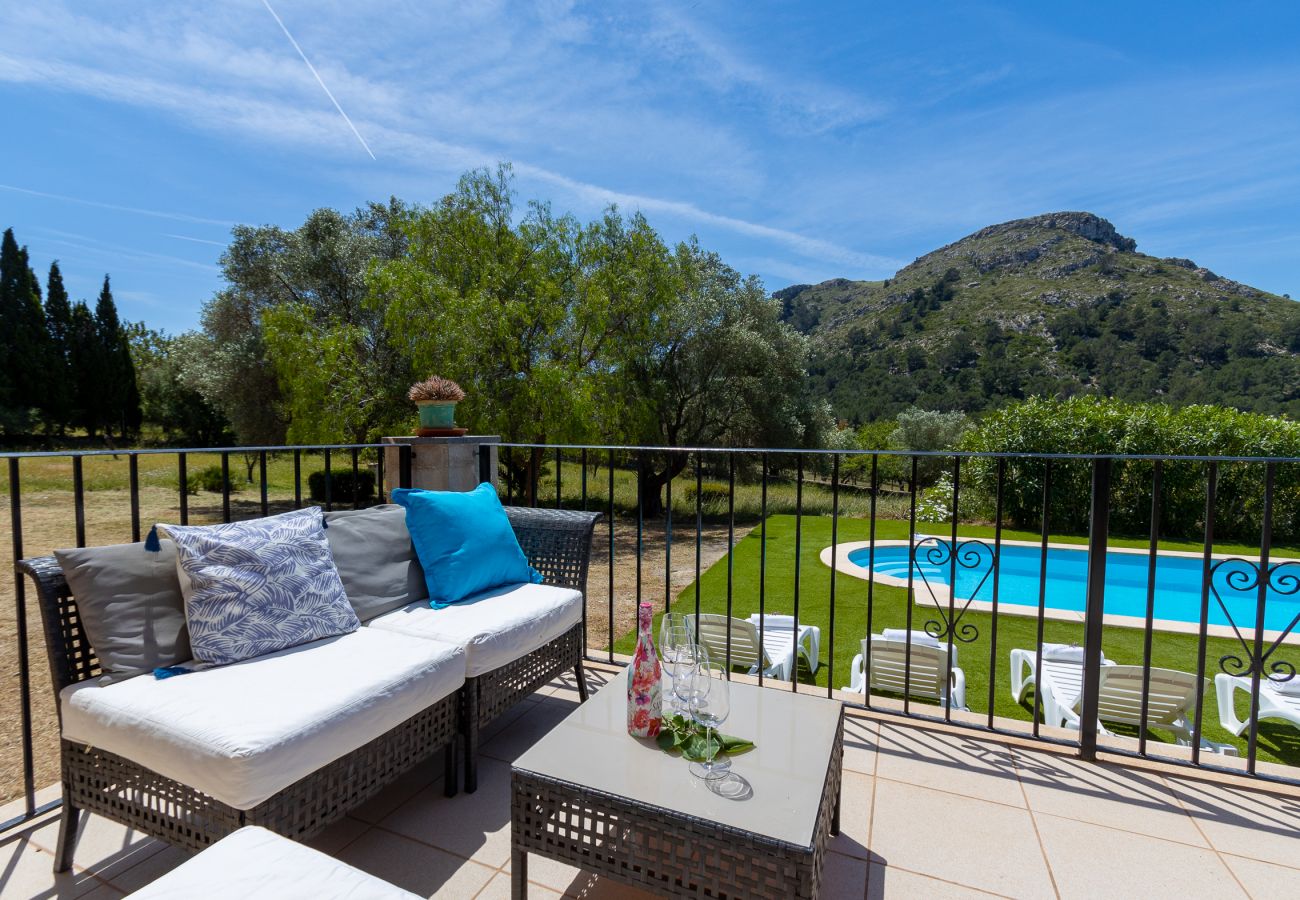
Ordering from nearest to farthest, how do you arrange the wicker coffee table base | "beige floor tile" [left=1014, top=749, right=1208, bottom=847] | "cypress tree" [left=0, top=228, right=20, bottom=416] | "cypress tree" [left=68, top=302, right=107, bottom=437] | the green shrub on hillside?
the wicker coffee table base, "beige floor tile" [left=1014, top=749, right=1208, bottom=847], the green shrub on hillside, "cypress tree" [left=0, top=228, right=20, bottom=416], "cypress tree" [left=68, top=302, right=107, bottom=437]

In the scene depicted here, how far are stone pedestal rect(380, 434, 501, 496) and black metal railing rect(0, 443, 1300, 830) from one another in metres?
0.04

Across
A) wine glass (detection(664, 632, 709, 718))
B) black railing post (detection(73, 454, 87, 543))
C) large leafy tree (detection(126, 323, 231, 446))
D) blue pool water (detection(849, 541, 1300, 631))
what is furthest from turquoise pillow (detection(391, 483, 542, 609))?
large leafy tree (detection(126, 323, 231, 446))

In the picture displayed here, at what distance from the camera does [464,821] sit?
1.82m

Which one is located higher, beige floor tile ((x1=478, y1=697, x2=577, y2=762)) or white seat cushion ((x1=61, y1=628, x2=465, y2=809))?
white seat cushion ((x1=61, y1=628, x2=465, y2=809))

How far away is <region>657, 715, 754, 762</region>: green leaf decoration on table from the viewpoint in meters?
1.38

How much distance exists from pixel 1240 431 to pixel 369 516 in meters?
14.3

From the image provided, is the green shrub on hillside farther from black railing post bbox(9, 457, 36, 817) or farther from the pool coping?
black railing post bbox(9, 457, 36, 817)

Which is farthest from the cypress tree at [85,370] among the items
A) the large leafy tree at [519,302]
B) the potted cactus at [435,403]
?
the potted cactus at [435,403]

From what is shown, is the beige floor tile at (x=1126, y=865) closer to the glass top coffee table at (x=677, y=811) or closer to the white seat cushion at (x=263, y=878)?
the glass top coffee table at (x=677, y=811)

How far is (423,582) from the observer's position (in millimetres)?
2418

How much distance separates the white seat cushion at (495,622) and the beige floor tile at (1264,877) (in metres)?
2.14

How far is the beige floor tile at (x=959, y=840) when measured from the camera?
A: 1.60 meters

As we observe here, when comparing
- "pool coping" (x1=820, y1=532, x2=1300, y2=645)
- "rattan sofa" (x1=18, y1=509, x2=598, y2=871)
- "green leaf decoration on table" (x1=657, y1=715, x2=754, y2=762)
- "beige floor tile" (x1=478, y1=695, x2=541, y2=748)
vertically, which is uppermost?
"green leaf decoration on table" (x1=657, y1=715, x2=754, y2=762)

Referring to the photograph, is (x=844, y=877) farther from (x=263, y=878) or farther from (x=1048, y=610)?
(x=1048, y=610)
